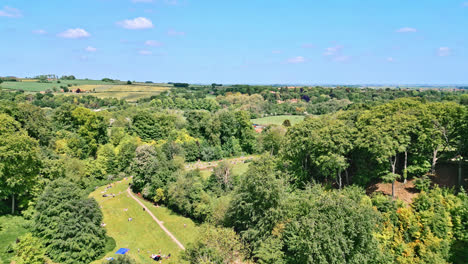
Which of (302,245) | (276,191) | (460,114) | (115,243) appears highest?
(460,114)

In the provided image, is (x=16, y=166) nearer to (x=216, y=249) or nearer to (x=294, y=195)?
(x=216, y=249)

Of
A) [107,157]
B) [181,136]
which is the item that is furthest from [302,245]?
[181,136]

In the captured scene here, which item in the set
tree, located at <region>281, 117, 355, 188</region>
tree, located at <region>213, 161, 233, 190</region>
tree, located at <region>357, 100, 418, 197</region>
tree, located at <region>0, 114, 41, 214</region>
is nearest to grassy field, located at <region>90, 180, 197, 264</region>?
tree, located at <region>213, 161, 233, 190</region>

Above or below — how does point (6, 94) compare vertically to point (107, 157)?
above

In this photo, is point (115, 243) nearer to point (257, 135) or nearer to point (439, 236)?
point (439, 236)

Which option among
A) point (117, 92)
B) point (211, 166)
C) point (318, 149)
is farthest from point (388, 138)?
point (117, 92)

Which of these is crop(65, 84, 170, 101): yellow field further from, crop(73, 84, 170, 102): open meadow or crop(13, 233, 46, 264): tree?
crop(13, 233, 46, 264): tree
